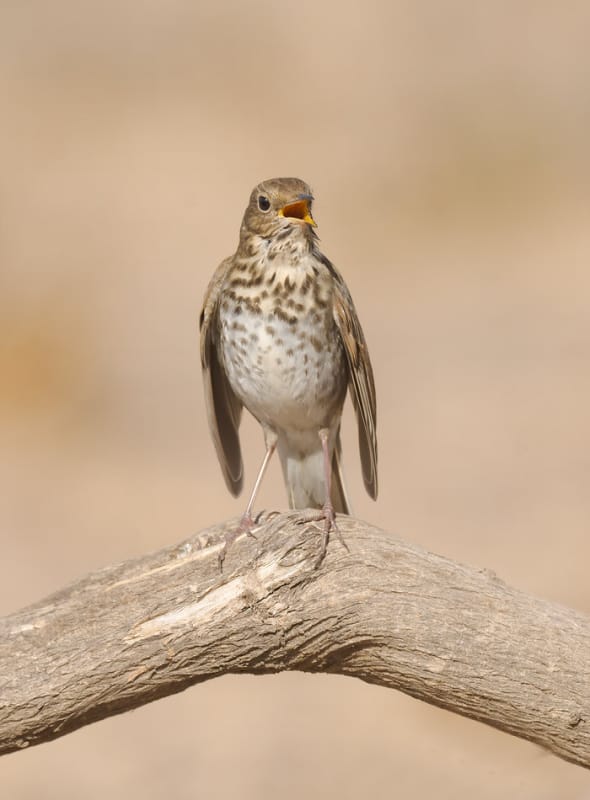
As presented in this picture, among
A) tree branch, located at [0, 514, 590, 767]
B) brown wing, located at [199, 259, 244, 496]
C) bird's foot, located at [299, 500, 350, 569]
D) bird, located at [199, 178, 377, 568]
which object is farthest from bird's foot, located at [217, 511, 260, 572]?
brown wing, located at [199, 259, 244, 496]

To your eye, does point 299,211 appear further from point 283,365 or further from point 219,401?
point 219,401

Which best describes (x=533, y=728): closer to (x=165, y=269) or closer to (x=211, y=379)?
(x=211, y=379)

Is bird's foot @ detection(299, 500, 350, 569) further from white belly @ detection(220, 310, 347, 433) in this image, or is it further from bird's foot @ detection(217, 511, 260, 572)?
white belly @ detection(220, 310, 347, 433)

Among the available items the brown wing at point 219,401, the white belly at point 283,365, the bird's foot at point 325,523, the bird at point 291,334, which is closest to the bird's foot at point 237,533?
the bird's foot at point 325,523

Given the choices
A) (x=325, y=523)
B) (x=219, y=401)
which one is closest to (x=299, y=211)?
(x=219, y=401)

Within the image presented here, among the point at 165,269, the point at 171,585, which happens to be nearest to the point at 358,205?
the point at 165,269

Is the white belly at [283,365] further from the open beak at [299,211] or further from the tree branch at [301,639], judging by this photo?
the tree branch at [301,639]
